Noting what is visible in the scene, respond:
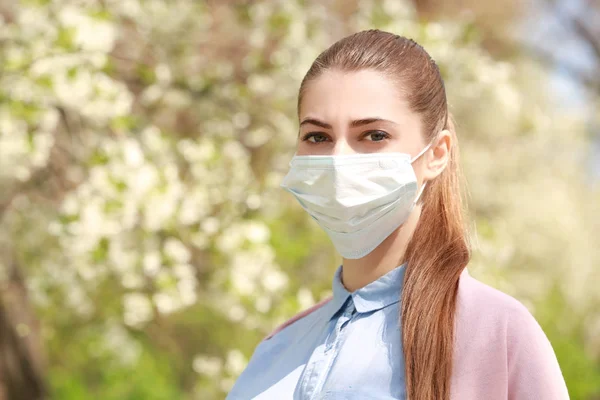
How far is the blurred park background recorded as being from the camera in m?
3.53

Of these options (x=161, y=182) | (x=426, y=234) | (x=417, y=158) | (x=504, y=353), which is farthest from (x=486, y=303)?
(x=161, y=182)

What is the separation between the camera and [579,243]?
29.3ft

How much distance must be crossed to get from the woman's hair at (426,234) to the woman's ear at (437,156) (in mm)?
21

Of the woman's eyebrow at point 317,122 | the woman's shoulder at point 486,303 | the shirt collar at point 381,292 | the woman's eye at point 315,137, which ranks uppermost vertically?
the woman's eyebrow at point 317,122

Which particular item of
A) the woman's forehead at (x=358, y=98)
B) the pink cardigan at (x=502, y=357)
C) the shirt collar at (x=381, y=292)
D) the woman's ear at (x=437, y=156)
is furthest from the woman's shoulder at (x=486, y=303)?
the woman's forehead at (x=358, y=98)

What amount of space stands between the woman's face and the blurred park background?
0.37 metres

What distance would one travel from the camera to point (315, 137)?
1.67 metres

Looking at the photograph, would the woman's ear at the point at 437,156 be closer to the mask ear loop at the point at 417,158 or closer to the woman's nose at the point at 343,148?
the mask ear loop at the point at 417,158

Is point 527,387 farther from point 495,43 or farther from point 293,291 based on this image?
point 495,43

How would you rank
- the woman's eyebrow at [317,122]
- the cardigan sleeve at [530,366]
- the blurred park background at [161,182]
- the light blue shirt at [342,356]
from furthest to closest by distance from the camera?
the blurred park background at [161,182] → the woman's eyebrow at [317,122] → the light blue shirt at [342,356] → the cardigan sleeve at [530,366]

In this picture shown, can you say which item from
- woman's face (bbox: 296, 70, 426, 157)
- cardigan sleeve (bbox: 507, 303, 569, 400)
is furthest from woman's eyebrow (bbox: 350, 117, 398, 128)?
cardigan sleeve (bbox: 507, 303, 569, 400)

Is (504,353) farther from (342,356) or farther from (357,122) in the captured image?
(357,122)

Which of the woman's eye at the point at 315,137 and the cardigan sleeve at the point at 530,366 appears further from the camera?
the woman's eye at the point at 315,137

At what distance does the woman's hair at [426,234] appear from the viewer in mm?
1431
